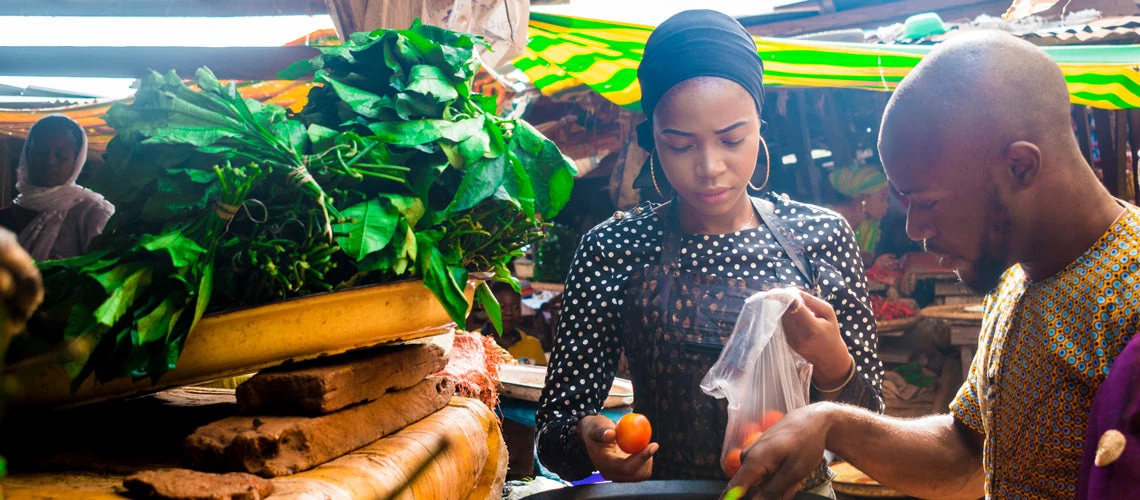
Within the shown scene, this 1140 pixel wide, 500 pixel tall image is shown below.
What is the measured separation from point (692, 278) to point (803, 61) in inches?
129

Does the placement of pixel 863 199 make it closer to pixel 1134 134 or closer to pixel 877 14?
pixel 877 14

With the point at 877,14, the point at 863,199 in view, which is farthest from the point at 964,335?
the point at 877,14

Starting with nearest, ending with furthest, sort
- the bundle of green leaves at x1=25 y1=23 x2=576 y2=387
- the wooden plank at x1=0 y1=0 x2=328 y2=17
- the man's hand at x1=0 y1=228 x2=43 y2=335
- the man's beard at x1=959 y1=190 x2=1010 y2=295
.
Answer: the man's hand at x1=0 y1=228 x2=43 y2=335, the bundle of green leaves at x1=25 y1=23 x2=576 y2=387, the man's beard at x1=959 y1=190 x2=1010 y2=295, the wooden plank at x1=0 y1=0 x2=328 y2=17

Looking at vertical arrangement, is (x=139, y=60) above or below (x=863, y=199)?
above

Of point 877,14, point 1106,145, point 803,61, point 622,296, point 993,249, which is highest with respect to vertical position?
point 877,14

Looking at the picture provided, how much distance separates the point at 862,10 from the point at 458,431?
6823 millimetres

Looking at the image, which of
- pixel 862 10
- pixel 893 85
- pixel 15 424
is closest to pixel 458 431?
pixel 15 424

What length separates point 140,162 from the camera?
52.3 inches

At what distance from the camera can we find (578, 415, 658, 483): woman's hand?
1951 mm

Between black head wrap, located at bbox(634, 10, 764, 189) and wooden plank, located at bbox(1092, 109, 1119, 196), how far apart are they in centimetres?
583

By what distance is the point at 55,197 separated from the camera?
177 inches

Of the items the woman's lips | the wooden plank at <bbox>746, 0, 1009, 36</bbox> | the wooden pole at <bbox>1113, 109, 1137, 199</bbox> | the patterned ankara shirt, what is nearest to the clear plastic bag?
the woman's lips

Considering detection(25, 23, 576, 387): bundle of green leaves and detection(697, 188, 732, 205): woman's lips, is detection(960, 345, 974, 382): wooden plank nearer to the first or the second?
detection(697, 188, 732, 205): woman's lips

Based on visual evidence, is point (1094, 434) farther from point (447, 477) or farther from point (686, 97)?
point (686, 97)
